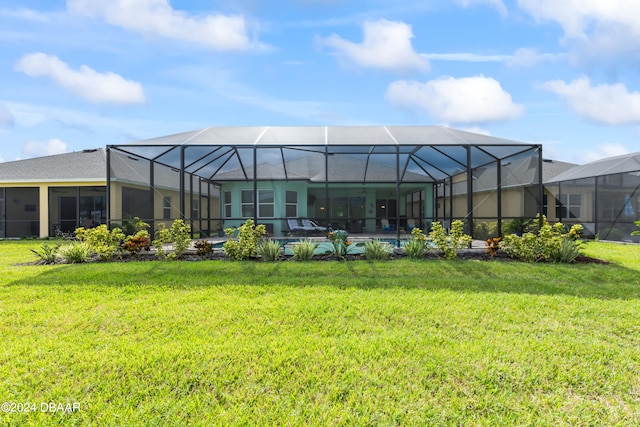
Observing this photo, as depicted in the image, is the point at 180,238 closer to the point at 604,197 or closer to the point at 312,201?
the point at 312,201

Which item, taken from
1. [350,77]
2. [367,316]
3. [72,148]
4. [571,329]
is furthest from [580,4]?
[72,148]

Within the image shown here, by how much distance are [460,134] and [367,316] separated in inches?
294

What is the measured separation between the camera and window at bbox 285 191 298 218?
14.6 meters

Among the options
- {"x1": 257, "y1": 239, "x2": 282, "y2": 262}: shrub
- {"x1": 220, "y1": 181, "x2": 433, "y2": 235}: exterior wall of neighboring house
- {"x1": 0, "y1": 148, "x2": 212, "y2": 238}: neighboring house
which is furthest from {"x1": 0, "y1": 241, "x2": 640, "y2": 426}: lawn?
{"x1": 0, "y1": 148, "x2": 212, "y2": 238}: neighboring house

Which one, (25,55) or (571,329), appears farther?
(25,55)

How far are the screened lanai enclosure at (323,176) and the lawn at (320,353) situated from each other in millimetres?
3619

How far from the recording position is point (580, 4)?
7.51 metres

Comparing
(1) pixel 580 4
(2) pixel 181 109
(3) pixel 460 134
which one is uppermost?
(1) pixel 580 4

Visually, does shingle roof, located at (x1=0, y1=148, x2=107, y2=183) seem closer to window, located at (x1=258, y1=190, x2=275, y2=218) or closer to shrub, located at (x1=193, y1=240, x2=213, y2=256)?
window, located at (x1=258, y1=190, x2=275, y2=218)

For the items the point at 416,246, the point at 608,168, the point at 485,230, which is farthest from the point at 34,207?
the point at 608,168

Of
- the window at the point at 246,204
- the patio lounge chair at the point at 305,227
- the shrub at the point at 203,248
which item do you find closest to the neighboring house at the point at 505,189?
the patio lounge chair at the point at 305,227

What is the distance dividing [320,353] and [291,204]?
12136 mm

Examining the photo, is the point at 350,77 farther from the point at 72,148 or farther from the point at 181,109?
the point at 72,148

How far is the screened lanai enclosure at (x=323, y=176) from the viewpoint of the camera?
8453mm
